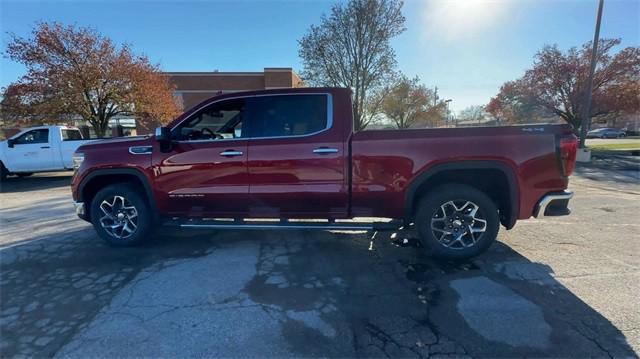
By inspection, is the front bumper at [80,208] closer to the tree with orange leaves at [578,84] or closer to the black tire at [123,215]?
the black tire at [123,215]

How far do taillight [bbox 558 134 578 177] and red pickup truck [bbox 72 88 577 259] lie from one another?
1cm

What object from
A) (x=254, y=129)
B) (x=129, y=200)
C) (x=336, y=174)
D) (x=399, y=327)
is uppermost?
(x=254, y=129)

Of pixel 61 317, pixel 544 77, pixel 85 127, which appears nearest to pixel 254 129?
pixel 61 317

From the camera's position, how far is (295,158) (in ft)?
12.3

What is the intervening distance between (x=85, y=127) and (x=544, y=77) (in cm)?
2716

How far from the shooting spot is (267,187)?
3.88m

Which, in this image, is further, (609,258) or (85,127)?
(85,127)

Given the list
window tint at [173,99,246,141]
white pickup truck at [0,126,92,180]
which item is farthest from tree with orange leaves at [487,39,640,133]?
white pickup truck at [0,126,92,180]

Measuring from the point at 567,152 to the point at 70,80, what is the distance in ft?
62.2

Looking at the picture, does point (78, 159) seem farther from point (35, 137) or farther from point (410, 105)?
point (410, 105)

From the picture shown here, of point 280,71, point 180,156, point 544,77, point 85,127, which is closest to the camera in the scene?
point 180,156

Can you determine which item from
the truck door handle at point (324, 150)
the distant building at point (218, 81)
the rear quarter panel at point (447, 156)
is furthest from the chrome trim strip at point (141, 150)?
the distant building at point (218, 81)

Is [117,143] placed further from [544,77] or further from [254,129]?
[544,77]

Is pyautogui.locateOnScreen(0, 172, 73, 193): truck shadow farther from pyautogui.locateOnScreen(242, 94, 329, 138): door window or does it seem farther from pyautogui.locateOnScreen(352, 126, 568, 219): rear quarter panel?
pyautogui.locateOnScreen(352, 126, 568, 219): rear quarter panel
